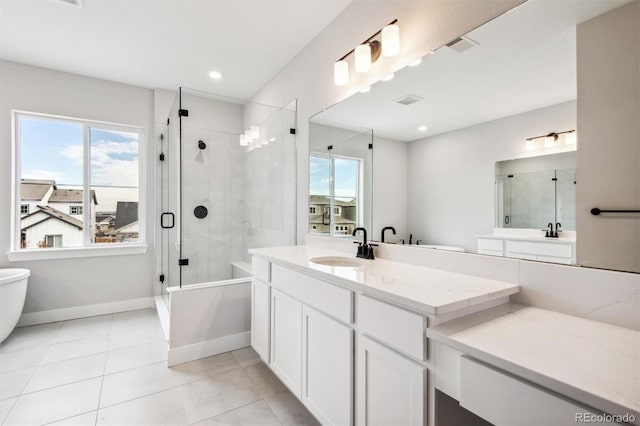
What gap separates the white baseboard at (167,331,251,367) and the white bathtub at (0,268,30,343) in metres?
1.58

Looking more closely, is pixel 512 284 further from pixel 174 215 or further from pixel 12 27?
pixel 12 27

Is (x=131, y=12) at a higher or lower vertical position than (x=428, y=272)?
higher

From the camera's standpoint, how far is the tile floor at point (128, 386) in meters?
1.68

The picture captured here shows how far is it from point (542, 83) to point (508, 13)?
1.13 ft

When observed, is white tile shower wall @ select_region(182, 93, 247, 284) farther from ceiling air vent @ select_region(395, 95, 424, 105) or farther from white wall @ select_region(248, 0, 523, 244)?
ceiling air vent @ select_region(395, 95, 424, 105)

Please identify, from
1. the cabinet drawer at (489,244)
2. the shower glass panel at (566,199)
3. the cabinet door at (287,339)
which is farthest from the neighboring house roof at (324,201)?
the shower glass panel at (566,199)

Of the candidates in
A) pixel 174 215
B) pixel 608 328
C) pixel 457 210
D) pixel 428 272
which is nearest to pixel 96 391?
pixel 174 215

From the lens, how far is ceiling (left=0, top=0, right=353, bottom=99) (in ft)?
7.09

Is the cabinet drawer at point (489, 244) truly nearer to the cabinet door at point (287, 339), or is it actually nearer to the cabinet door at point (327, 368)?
the cabinet door at point (327, 368)

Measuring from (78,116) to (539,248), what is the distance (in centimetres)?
433

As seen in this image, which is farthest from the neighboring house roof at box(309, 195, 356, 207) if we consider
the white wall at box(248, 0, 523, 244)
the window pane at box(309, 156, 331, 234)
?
the white wall at box(248, 0, 523, 244)

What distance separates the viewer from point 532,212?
3.90 feet

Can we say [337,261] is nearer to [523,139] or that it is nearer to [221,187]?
[523,139]

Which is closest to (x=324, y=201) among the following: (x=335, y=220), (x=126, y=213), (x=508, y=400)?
(x=335, y=220)
